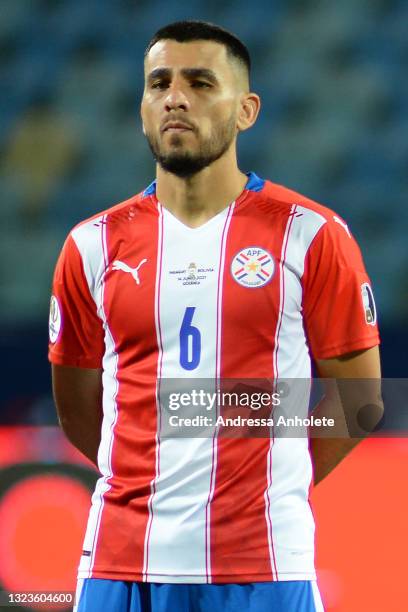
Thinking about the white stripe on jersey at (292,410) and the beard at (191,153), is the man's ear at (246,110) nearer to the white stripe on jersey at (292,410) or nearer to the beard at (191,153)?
the beard at (191,153)

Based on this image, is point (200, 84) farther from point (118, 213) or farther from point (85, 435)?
point (85, 435)

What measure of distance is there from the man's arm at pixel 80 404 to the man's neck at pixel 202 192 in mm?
299

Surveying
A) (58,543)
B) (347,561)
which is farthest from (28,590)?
(347,561)

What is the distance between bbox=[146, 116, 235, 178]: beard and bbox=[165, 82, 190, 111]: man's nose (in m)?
0.04

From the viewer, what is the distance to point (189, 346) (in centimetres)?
159

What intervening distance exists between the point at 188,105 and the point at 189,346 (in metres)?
0.36

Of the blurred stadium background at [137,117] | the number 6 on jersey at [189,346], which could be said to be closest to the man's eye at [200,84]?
the number 6 on jersey at [189,346]

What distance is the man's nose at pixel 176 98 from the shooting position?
1645mm

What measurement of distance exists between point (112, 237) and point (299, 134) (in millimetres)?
2573

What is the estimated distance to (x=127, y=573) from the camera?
154cm

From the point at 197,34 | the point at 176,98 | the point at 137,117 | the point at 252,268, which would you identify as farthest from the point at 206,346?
the point at 137,117

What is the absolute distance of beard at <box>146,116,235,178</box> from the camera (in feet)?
5.44

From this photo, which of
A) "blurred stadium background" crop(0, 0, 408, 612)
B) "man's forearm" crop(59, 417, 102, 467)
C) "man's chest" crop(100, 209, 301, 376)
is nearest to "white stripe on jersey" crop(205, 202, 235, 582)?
"man's chest" crop(100, 209, 301, 376)

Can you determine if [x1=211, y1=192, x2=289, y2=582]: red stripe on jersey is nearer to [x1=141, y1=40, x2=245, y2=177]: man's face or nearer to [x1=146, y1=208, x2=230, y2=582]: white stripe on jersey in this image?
[x1=146, y1=208, x2=230, y2=582]: white stripe on jersey
